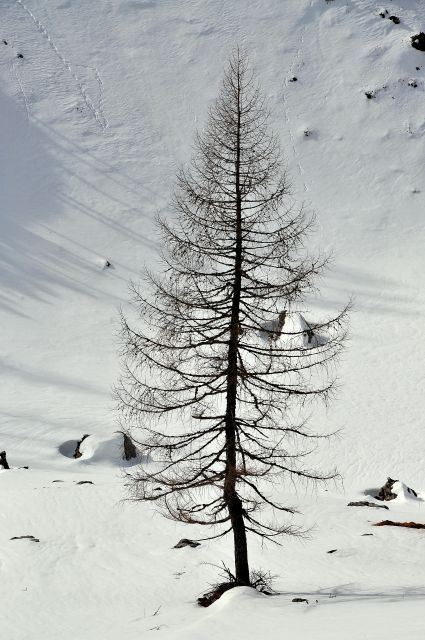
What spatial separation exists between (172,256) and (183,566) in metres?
6.69

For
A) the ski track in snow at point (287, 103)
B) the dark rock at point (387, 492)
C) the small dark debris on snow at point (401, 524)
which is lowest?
the small dark debris on snow at point (401, 524)

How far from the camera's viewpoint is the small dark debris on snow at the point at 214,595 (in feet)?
33.6

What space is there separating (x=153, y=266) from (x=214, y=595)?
27.9 m

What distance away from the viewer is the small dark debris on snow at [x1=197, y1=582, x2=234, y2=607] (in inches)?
403

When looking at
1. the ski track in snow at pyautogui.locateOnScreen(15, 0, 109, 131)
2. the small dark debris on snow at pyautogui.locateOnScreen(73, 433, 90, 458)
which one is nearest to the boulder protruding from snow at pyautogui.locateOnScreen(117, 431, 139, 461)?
the small dark debris on snow at pyautogui.locateOnScreen(73, 433, 90, 458)

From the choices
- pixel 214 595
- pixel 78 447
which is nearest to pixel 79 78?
pixel 78 447

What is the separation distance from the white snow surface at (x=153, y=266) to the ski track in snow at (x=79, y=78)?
0.18m

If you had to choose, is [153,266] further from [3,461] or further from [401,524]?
[401,524]

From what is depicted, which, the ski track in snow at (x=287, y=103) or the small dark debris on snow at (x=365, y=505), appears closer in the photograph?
the small dark debris on snow at (x=365, y=505)

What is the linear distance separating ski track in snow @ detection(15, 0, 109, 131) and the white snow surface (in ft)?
0.61

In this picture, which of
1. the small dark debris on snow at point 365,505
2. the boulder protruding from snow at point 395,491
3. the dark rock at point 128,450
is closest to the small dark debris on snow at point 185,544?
the small dark debris on snow at point 365,505

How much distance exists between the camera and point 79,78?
1976 inches

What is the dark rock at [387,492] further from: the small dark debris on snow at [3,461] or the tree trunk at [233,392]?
the small dark debris on snow at [3,461]

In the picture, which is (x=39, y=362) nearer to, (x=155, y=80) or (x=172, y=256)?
(x=172, y=256)
